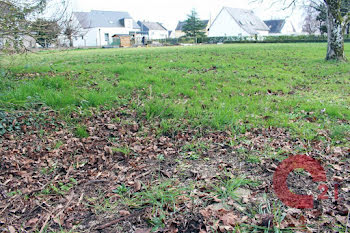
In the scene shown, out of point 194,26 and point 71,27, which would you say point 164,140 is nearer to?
point 71,27

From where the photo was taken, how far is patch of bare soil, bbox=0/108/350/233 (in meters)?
2.45

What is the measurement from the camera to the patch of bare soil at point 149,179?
2448 mm

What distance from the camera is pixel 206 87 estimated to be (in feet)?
23.0

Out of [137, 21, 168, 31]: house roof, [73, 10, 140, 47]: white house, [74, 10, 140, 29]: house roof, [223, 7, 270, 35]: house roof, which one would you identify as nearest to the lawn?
[73, 10, 140, 47]: white house

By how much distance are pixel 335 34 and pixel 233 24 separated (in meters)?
48.6

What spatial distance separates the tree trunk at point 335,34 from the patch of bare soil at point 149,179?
11073 mm

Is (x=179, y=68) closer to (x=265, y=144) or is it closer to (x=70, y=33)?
(x=70, y=33)

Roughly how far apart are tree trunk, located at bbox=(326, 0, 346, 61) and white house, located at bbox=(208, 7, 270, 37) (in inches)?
1820

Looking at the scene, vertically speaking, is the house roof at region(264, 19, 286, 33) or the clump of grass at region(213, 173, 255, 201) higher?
the house roof at region(264, 19, 286, 33)

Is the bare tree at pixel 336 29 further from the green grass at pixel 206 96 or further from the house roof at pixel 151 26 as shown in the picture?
the house roof at pixel 151 26

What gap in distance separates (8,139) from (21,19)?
123 inches

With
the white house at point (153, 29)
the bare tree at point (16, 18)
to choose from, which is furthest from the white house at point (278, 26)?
the bare tree at point (16, 18)

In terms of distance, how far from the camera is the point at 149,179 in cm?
320

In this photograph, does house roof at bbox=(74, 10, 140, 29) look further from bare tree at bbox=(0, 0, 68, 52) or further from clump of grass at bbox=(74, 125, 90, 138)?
clump of grass at bbox=(74, 125, 90, 138)
